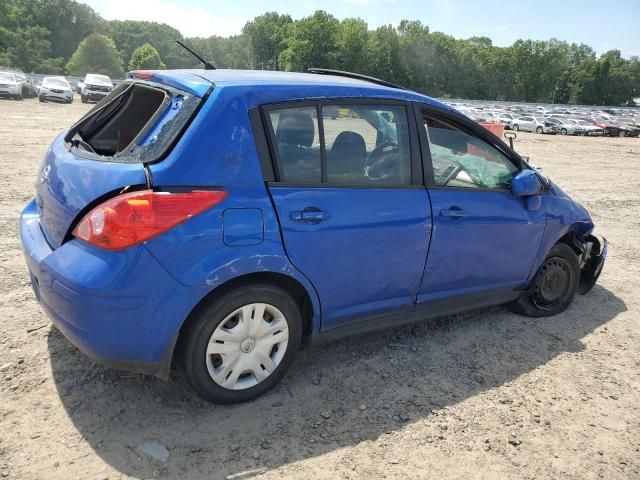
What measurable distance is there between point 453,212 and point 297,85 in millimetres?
1270

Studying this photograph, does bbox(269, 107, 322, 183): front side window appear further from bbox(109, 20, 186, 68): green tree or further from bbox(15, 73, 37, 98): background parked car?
bbox(109, 20, 186, 68): green tree

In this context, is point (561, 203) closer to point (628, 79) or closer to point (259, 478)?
point (259, 478)

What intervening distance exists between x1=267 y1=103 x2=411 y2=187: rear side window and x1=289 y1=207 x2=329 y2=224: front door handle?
17cm

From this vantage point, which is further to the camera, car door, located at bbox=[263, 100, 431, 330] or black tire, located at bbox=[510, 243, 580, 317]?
black tire, located at bbox=[510, 243, 580, 317]

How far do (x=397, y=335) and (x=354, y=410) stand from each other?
3.25 feet

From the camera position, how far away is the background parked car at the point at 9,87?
27.8m

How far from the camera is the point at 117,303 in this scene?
2.33 m

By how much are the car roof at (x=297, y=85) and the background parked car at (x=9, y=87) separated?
99.6 ft

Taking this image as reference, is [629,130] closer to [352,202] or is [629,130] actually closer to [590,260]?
[590,260]

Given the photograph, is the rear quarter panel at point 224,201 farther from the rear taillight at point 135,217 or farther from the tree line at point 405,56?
the tree line at point 405,56

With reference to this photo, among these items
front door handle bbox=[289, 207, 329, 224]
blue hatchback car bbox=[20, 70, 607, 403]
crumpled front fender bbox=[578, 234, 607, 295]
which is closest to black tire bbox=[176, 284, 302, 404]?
blue hatchback car bbox=[20, 70, 607, 403]

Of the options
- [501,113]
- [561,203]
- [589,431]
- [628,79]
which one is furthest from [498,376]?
[628,79]

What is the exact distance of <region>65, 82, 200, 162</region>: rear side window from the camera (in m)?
2.53

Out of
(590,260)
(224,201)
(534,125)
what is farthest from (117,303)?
(534,125)
